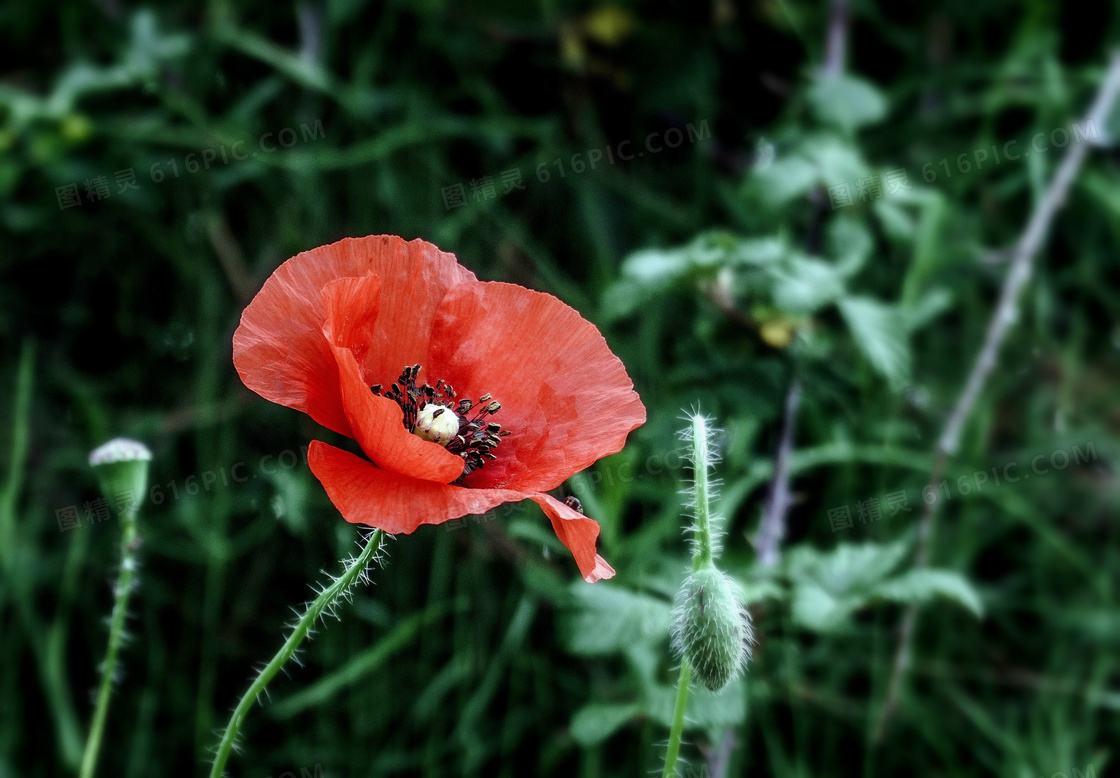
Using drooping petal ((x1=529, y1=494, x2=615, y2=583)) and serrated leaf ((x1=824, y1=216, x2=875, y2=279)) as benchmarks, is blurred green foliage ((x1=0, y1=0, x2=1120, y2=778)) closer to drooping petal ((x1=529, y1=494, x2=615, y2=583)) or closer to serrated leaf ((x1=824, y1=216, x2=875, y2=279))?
serrated leaf ((x1=824, y1=216, x2=875, y2=279))

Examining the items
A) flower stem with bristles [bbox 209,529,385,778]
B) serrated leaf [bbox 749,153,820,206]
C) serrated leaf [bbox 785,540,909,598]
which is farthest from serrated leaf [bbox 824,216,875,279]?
flower stem with bristles [bbox 209,529,385,778]

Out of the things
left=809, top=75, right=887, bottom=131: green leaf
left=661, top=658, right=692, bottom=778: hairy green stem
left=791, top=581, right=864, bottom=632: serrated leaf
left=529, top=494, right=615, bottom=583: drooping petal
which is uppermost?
left=809, top=75, right=887, bottom=131: green leaf

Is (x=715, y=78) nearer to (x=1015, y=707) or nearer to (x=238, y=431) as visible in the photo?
(x=238, y=431)

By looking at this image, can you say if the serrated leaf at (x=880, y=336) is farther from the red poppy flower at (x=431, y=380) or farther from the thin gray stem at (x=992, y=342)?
the red poppy flower at (x=431, y=380)

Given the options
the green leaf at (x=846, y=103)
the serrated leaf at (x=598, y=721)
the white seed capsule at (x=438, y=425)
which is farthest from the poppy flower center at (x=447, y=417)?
the green leaf at (x=846, y=103)

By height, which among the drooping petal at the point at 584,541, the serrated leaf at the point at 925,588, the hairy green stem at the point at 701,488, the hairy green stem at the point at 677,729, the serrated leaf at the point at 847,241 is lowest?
the hairy green stem at the point at 677,729

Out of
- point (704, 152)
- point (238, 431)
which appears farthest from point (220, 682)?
point (704, 152)
